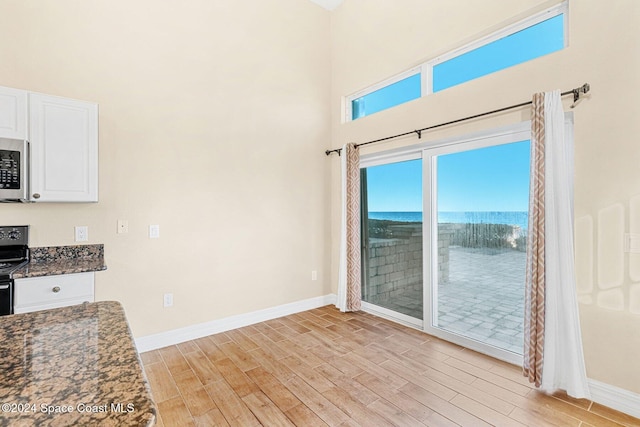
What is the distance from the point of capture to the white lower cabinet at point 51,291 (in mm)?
2125

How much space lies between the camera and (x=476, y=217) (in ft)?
9.89

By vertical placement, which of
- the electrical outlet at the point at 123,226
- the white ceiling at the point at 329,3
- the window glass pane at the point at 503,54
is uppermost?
the white ceiling at the point at 329,3

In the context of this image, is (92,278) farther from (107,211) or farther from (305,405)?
(305,405)

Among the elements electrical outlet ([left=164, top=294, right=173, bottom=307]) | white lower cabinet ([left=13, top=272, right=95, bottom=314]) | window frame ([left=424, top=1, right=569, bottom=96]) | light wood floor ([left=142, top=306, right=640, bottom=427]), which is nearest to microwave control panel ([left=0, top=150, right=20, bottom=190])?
white lower cabinet ([left=13, top=272, right=95, bottom=314])

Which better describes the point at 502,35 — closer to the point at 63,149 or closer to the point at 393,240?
the point at 393,240

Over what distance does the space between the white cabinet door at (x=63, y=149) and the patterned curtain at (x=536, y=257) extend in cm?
347

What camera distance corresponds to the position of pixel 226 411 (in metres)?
2.15

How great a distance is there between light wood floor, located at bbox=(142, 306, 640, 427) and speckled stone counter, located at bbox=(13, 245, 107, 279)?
3.29 feet

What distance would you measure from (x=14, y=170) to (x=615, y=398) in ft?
14.6

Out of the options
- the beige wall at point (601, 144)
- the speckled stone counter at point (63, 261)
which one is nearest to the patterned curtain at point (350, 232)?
the beige wall at point (601, 144)

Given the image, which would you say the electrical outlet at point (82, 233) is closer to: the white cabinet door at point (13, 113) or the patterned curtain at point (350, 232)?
the white cabinet door at point (13, 113)

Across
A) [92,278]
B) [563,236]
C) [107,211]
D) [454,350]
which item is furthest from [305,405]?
[107,211]

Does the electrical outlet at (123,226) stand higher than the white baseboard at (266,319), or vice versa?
the electrical outlet at (123,226)

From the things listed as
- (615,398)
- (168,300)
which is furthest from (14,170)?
(615,398)
